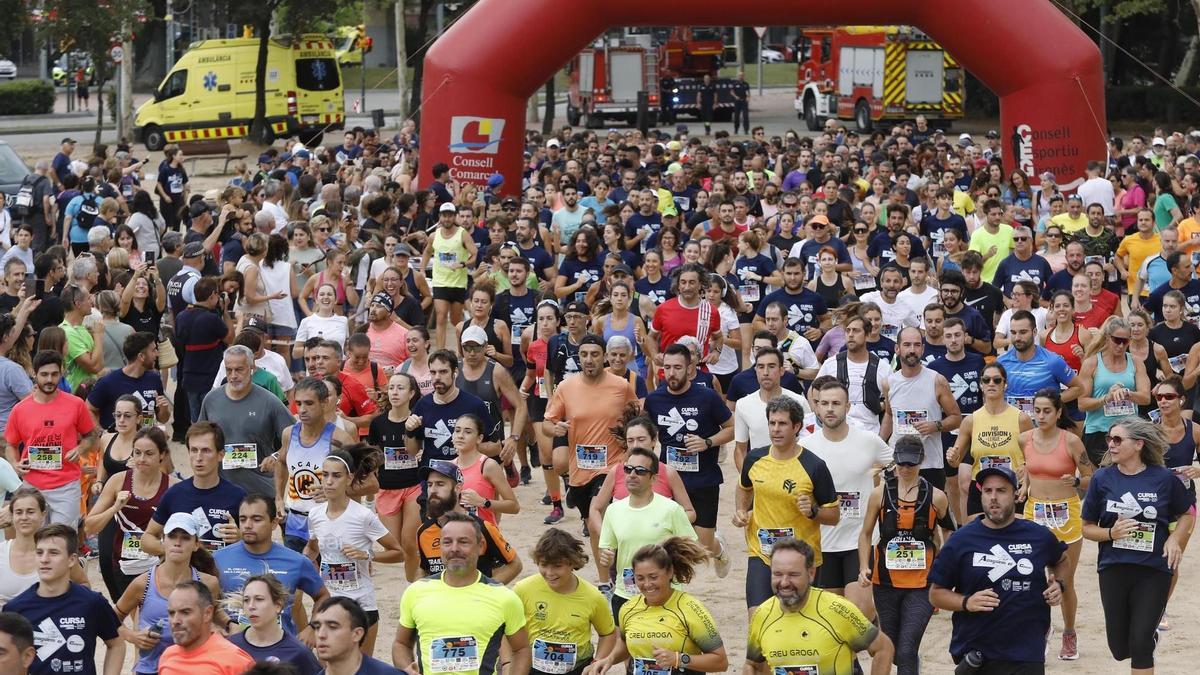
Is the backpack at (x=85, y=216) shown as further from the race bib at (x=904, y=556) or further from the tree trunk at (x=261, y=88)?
the tree trunk at (x=261, y=88)

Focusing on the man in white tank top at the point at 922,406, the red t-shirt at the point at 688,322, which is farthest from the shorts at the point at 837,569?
the red t-shirt at the point at 688,322

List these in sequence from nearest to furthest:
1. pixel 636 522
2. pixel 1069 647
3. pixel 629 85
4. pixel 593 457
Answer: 1. pixel 636 522
2. pixel 1069 647
3. pixel 593 457
4. pixel 629 85

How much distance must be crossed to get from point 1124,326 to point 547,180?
9.26m

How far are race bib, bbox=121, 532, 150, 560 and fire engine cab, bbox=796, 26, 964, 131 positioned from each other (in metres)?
29.9

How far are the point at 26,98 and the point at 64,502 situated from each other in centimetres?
4121

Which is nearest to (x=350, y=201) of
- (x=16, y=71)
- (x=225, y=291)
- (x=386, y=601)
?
(x=225, y=291)

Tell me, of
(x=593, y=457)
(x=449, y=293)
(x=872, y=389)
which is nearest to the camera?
(x=593, y=457)

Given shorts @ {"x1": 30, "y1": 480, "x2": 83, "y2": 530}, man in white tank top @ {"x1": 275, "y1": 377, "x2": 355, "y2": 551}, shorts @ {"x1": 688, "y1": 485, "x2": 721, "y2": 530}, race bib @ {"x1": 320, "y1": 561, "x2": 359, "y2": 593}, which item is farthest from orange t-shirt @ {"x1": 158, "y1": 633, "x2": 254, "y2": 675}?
shorts @ {"x1": 688, "y1": 485, "x2": 721, "y2": 530}

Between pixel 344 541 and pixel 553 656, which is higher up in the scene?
pixel 344 541

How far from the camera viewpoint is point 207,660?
618cm

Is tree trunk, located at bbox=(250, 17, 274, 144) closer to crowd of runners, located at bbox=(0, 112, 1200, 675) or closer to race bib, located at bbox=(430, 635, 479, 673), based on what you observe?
crowd of runners, located at bbox=(0, 112, 1200, 675)

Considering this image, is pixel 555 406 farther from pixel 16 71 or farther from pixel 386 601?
pixel 16 71

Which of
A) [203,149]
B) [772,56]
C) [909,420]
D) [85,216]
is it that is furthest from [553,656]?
[772,56]

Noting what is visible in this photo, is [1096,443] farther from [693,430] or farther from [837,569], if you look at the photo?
[837,569]
